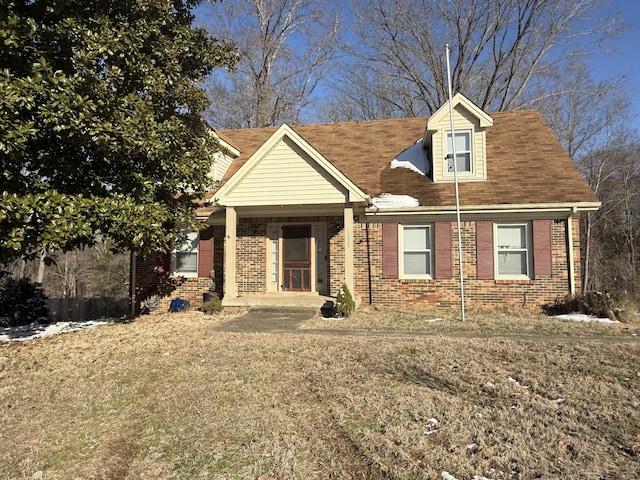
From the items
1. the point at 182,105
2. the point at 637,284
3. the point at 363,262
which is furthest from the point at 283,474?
the point at 637,284

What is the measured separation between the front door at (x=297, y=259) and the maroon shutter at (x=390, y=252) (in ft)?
7.63

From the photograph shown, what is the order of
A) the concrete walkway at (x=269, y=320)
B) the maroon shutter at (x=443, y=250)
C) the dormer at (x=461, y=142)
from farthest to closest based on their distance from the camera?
the dormer at (x=461, y=142) < the maroon shutter at (x=443, y=250) < the concrete walkway at (x=269, y=320)

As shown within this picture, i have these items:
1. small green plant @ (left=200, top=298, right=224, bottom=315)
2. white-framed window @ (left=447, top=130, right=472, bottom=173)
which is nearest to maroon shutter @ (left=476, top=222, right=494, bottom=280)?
white-framed window @ (left=447, top=130, right=472, bottom=173)

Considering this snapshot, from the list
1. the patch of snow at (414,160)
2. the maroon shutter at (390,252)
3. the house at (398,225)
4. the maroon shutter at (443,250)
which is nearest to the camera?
the house at (398,225)

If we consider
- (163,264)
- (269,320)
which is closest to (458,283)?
(269,320)

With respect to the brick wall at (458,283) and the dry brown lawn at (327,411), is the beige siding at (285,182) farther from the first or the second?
the dry brown lawn at (327,411)

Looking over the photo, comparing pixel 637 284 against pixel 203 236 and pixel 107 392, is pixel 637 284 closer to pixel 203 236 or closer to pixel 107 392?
pixel 203 236

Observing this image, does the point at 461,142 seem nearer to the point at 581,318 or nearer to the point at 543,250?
the point at 543,250

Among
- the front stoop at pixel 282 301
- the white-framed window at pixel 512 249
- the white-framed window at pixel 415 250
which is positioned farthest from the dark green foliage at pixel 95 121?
the white-framed window at pixel 512 249

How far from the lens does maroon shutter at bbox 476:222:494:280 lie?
11492mm

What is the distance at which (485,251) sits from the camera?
1152cm

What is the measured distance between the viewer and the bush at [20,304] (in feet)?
40.6

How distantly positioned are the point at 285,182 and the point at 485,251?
585cm

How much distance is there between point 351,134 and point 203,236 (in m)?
6.84
